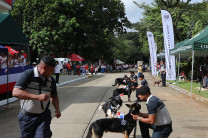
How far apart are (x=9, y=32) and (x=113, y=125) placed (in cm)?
918

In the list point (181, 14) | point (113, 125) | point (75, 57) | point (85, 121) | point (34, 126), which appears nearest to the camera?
point (34, 126)

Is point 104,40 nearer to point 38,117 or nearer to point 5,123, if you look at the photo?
point 5,123

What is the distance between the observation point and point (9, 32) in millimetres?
12219

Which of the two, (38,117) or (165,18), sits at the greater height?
(165,18)

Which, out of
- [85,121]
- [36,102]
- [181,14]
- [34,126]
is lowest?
[85,121]

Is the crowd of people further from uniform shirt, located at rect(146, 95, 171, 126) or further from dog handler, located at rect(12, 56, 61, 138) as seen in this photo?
uniform shirt, located at rect(146, 95, 171, 126)

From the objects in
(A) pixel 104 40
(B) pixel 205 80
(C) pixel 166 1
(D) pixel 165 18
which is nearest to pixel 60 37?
(A) pixel 104 40

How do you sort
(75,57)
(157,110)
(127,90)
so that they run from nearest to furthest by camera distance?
1. (157,110)
2. (127,90)
3. (75,57)

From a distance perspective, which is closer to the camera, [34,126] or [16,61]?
[34,126]

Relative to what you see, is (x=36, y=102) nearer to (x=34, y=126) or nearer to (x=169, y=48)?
(x=34, y=126)

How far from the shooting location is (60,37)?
37.9m

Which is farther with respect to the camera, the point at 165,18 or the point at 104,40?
the point at 104,40

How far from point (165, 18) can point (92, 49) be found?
29.6 metres

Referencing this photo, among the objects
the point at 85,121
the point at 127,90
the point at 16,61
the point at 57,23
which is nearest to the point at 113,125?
the point at 85,121
